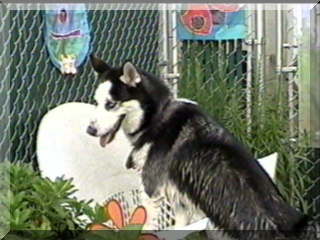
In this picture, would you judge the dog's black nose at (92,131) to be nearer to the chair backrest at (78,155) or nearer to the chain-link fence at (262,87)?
the chair backrest at (78,155)

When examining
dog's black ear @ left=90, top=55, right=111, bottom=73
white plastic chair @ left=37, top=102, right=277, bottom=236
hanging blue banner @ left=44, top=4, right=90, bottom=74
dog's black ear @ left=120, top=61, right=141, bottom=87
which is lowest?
white plastic chair @ left=37, top=102, right=277, bottom=236

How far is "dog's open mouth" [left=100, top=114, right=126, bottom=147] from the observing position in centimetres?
352

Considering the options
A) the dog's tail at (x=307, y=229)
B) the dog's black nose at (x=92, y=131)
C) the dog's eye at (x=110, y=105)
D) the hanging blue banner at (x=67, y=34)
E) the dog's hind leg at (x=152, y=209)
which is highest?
the hanging blue banner at (x=67, y=34)

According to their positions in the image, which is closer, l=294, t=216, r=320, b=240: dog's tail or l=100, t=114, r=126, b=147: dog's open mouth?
l=100, t=114, r=126, b=147: dog's open mouth

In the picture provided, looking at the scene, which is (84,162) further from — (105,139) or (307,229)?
(307,229)

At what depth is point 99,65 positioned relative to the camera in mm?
3576

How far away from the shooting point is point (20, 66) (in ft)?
11.7

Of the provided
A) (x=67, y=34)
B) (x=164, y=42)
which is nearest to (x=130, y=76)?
(x=164, y=42)

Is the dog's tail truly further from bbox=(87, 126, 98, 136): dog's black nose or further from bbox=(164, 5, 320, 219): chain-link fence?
bbox=(87, 126, 98, 136): dog's black nose

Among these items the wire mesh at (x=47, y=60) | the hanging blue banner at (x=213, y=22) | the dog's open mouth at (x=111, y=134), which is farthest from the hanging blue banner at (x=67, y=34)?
the hanging blue banner at (x=213, y=22)

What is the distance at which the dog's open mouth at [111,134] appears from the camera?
11.6 feet

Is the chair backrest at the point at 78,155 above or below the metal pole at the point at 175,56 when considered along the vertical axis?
below

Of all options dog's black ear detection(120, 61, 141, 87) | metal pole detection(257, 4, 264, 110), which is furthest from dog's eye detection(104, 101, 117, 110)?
metal pole detection(257, 4, 264, 110)

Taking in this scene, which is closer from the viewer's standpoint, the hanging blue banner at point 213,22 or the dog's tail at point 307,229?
the hanging blue banner at point 213,22
